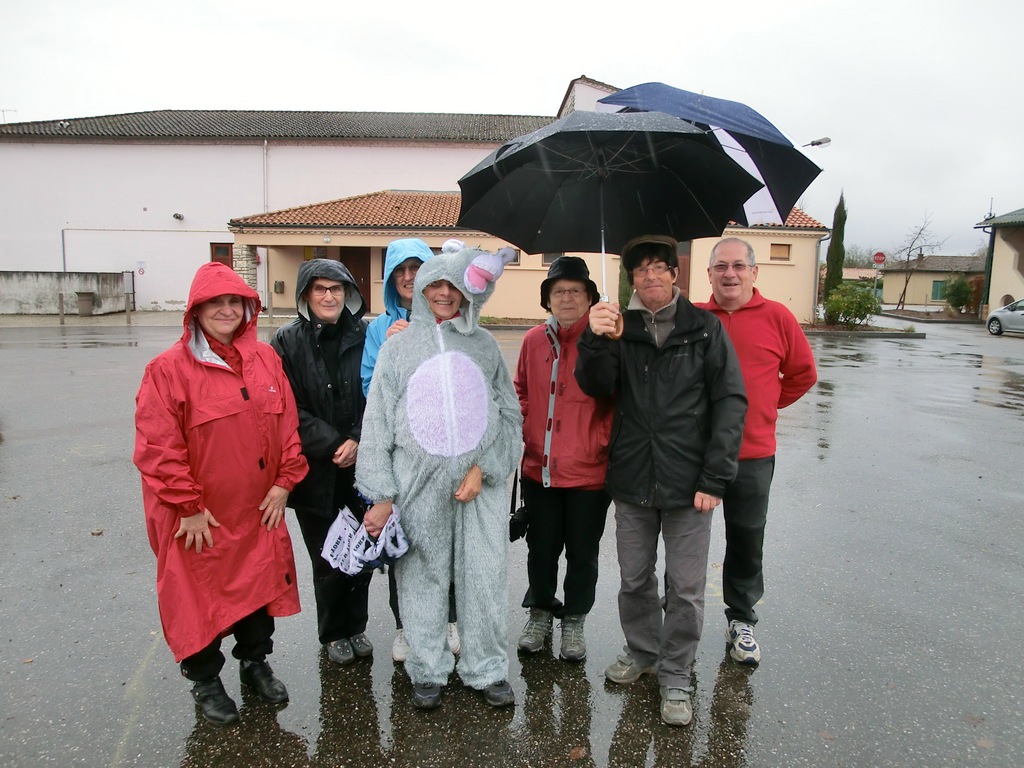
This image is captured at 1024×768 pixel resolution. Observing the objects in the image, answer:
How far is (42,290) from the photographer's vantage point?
26875 mm

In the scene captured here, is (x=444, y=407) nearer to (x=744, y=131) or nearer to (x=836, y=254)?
(x=744, y=131)

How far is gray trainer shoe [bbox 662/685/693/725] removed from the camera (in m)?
2.74

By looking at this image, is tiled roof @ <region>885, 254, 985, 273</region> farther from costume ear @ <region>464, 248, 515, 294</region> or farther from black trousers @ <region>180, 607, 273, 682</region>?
black trousers @ <region>180, 607, 273, 682</region>

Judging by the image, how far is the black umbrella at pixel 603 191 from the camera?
303 centimetres

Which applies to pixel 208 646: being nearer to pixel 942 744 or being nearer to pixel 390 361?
pixel 390 361

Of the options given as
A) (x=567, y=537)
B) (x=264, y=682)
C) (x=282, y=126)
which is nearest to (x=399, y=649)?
(x=264, y=682)

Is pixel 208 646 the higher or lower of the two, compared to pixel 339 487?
lower

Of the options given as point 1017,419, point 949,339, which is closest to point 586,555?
point 1017,419

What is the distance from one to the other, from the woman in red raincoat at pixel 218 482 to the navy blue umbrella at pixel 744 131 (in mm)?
1772

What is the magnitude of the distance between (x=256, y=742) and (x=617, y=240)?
2566 millimetres

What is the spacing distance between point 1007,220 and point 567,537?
3935cm

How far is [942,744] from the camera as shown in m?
2.62

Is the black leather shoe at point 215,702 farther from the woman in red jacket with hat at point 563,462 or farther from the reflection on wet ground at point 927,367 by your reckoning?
the reflection on wet ground at point 927,367

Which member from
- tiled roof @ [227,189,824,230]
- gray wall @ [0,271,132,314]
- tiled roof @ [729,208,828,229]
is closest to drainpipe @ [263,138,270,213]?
tiled roof @ [227,189,824,230]
